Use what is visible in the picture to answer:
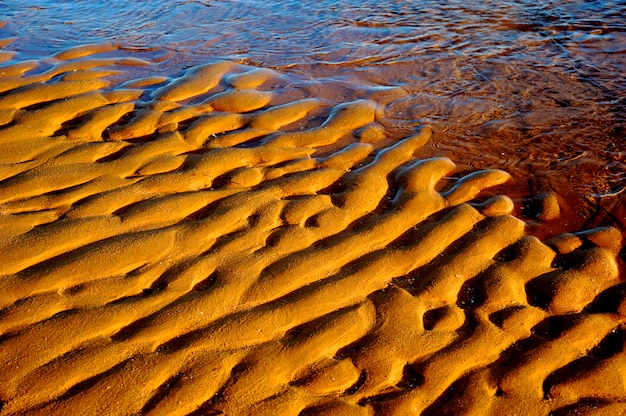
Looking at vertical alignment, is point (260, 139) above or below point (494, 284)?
above

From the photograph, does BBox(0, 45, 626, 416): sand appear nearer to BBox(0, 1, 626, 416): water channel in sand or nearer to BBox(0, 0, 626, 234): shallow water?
BBox(0, 1, 626, 416): water channel in sand

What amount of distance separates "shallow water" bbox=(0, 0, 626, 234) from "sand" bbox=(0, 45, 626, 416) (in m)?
0.52

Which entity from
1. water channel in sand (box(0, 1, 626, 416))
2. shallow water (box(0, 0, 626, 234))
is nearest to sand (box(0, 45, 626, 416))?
water channel in sand (box(0, 1, 626, 416))

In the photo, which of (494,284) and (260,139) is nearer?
(494,284)

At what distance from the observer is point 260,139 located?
4250 mm

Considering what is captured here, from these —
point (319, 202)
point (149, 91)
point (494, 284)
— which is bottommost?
point (494, 284)

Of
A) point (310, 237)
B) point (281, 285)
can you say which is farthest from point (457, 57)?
point (281, 285)

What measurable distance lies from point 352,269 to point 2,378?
1641 millimetres

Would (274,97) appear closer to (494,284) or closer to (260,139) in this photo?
(260,139)

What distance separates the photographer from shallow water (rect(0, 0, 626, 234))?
4.07m

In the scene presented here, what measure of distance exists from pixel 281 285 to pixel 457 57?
13.8 ft

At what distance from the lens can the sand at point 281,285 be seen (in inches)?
90.4

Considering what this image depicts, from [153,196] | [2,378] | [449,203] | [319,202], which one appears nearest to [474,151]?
[449,203]

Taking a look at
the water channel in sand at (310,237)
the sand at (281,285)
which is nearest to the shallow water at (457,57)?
the water channel in sand at (310,237)
